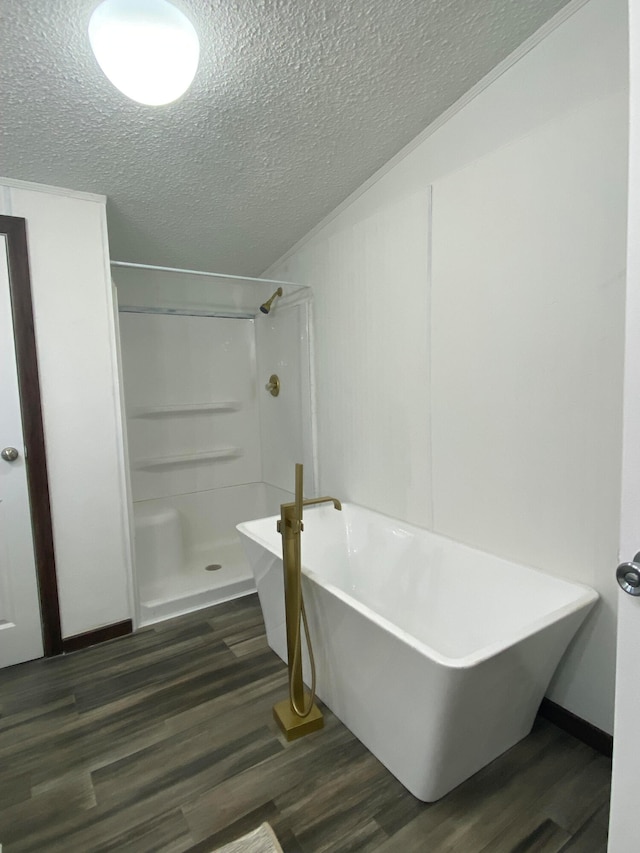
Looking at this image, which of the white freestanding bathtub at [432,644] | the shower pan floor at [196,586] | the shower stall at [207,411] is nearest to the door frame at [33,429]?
the shower pan floor at [196,586]

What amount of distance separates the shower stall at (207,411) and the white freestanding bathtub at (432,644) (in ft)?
3.35

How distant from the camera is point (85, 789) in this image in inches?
53.3

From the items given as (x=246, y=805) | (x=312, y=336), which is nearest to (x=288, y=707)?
(x=246, y=805)

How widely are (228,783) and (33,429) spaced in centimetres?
170

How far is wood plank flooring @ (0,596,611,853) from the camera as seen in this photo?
1177mm

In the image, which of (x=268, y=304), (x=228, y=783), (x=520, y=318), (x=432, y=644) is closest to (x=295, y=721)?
(x=228, y=783)

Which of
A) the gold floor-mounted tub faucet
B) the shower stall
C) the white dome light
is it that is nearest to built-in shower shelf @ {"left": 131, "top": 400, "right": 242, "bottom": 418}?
the shower stall

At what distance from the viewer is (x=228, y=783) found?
1.35 m

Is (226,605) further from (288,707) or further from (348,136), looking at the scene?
(348,136)

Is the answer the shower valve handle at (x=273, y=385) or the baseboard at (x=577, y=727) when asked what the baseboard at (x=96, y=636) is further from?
the baseboard at (x=577, y=727)

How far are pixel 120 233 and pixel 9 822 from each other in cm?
275

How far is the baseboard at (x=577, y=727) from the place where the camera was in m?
1.38

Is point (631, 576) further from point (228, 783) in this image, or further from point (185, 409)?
point (185, 409)

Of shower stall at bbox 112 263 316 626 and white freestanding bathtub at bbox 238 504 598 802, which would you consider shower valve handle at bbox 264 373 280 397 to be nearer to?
shower stall at bbox 112 263 316 626
